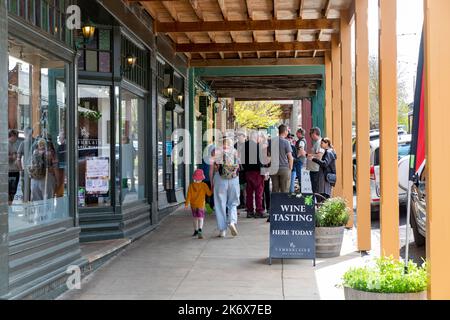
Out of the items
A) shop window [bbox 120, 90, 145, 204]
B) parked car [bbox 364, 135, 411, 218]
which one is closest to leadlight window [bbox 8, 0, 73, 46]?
shop window [bbox 120, 90, 145, 204]

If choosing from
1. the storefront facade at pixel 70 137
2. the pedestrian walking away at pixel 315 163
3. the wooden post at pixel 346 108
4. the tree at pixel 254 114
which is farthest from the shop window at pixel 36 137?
the tree at pixel 254 114

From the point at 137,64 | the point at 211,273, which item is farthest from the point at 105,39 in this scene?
the point at 211,273

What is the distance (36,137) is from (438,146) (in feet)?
15.1

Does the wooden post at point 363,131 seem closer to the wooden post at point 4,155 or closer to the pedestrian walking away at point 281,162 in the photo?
the pedestrian walking away at point 281,162

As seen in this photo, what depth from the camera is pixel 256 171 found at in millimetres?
13203

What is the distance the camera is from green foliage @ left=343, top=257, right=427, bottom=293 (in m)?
4.63

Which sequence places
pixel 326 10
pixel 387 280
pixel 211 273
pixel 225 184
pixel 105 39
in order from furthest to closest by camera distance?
1. pixel 326 10
2. pixel 225 184
3. pixel 105 39
4. pixel 211 273
5. pixel 387 280

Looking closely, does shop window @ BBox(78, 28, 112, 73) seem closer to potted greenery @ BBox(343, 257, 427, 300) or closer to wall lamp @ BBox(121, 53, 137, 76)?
wall lamp @ BBox(121, 53, 137, 76)

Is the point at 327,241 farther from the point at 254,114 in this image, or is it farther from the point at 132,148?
the point at 254,114

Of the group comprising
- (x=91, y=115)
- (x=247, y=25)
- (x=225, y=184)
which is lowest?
(x=225, y=184)

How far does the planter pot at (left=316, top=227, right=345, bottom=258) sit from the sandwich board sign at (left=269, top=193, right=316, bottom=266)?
21.6 inches

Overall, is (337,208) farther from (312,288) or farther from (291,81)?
(291,81)

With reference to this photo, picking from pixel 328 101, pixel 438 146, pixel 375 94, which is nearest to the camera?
pixel 438 146
